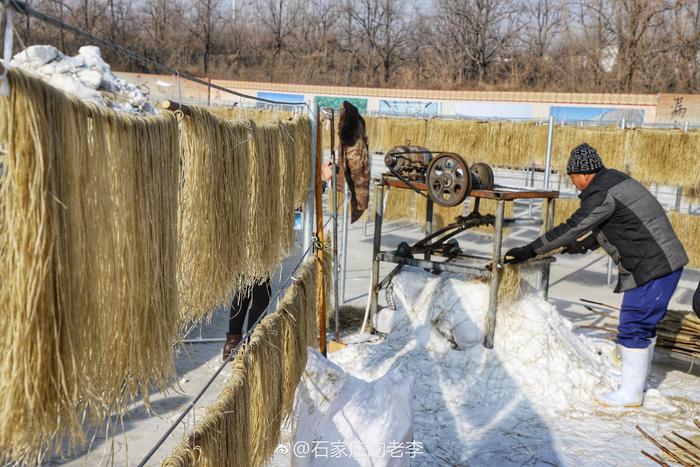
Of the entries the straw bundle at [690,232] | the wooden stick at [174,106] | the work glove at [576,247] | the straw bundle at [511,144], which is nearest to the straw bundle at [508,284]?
the work glove at [576,247]

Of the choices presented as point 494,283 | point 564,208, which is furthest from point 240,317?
point 564,208

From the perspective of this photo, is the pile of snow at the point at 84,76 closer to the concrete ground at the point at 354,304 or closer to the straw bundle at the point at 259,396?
the concrete ground at the point at 354,304

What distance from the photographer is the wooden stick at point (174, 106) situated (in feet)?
6.93

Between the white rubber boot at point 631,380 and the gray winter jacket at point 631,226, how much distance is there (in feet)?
1.64

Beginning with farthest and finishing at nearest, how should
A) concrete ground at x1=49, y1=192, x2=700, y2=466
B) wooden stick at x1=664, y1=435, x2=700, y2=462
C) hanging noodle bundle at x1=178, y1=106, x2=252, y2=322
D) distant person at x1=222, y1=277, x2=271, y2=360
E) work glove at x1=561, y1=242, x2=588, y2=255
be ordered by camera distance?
work glove at x1=561, y1=242, x2=588, y2=255 → distant person at x1=222, y1=277, x2=271, y2=360 → wooden stick at x1=664, y1=435, x2=700, y2=462 → concrete ground at x1=49, y1=192, x2=700, y2=466 → hanging noodle bundle at x1=178, y1=106, x2=252, y2=322

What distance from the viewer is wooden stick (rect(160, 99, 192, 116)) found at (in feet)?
6.93

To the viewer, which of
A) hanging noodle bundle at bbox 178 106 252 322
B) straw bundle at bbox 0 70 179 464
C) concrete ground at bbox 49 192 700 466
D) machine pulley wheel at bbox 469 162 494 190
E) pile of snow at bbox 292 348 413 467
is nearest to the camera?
straw bundle at bbox 0 70 179 464

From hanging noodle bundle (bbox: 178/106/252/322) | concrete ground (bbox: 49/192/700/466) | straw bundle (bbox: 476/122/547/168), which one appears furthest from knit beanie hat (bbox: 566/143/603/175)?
straw bundle (bbox: 476/122/547/168)

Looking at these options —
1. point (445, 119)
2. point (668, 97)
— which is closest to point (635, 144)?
point (445, 119)

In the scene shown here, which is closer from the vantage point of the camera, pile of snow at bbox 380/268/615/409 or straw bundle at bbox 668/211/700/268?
pile of snow at bbox 380/268/615/409

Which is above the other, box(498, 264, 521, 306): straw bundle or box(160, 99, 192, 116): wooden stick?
box(160, 99, 192, 116): wooden stick

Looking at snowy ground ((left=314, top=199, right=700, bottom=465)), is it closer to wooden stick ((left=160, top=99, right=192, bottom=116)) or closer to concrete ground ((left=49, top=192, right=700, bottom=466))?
concrete ground ((left=49, top=192, right=700, bottom=466))

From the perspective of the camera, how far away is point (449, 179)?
5.73m

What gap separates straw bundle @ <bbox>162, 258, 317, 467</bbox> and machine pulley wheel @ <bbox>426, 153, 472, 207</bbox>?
231 centimetres
